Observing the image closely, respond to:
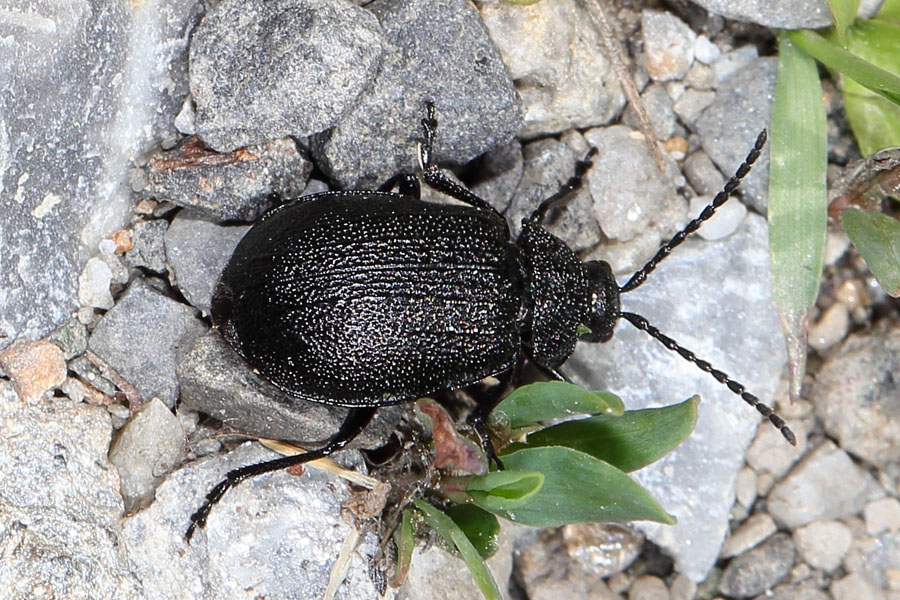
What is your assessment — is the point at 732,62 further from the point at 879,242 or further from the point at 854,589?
the point at 854,589

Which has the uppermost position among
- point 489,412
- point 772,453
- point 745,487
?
point 489,412

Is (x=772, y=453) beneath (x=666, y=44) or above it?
beneath

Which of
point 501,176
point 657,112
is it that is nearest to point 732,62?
point 657,112

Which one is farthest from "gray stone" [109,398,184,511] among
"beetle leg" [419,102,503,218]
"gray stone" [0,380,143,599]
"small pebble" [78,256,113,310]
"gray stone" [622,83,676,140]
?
"gray stone" [622,83,676,140]

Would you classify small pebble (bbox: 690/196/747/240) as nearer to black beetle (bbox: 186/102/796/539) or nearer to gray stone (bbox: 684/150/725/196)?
gray stone (bbox: 684/150/725/196)

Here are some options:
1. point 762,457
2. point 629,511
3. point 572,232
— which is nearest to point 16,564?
point 629,511

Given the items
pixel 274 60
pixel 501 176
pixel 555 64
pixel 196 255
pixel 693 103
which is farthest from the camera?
pixel 693 103
